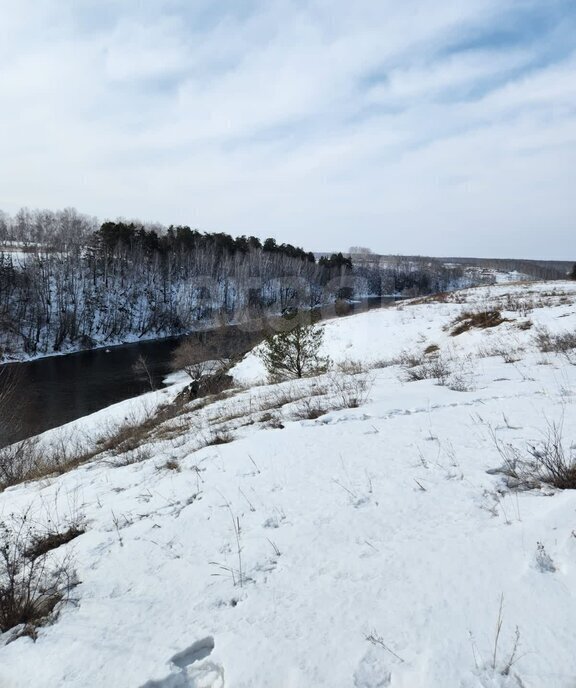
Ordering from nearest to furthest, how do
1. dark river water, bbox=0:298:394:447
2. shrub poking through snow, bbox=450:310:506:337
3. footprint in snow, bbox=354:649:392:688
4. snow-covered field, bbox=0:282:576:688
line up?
footprint in snow, bbox=354:649:392:688, snow-covered field, bbox=0:282:576:688, shrub poking through snow, bbox=450:310:506:337, dark river water, bbox=0:298:394:447

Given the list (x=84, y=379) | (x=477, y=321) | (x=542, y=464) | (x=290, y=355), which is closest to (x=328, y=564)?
(x=542, y=464)

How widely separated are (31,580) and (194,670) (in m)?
1.46

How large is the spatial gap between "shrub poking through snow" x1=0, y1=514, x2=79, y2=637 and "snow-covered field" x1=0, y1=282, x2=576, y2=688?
108 millimetres

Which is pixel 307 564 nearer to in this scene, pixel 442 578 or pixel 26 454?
pixel 442 578

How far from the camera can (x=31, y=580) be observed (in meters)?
A: 2.67

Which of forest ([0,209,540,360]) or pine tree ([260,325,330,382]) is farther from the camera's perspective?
forest ([0,209,540,360])

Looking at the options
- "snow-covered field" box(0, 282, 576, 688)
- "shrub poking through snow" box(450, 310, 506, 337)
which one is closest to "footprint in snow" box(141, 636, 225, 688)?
"snow-covered field" box(0, 282, 576, 688)

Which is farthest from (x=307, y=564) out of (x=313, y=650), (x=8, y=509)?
(x=8, y=509)

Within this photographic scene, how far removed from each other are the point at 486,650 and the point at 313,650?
0.78 metres

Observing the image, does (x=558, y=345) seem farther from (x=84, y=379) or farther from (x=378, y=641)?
(x=84, y=379)

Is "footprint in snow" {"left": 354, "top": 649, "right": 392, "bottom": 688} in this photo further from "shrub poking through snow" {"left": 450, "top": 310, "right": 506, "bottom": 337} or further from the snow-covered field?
"shrub poking through snow" {"left": 450, "top": 310, "right": 506, "bottom": 337}

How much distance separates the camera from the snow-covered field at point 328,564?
1.83m

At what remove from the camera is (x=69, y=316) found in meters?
45.4

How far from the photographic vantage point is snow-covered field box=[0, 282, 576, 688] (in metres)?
1.83
